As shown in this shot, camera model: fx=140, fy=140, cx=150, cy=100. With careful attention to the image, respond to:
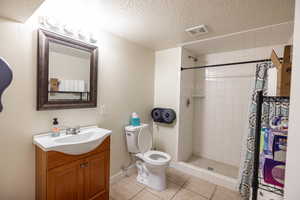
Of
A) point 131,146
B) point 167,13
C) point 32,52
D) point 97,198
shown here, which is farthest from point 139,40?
point 97,198

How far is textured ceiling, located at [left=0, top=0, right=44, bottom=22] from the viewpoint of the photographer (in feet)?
3.11

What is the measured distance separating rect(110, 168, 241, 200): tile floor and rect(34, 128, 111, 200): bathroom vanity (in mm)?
355

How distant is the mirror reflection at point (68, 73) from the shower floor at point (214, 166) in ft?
7.04

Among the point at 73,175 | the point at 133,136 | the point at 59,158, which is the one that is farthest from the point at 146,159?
the point at 59,158

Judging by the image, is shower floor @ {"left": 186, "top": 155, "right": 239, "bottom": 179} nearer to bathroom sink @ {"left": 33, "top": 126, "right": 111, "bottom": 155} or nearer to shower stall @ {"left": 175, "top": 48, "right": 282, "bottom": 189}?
shower stall @ {"left": 175, "top": 48, "right": 282, "bottom": 189}

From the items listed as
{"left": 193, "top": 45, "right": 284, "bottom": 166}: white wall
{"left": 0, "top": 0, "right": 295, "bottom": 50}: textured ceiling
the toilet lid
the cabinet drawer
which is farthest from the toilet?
{"left": 0, "top": 0, "right": 295, "bottom": 50}: textured ceiling

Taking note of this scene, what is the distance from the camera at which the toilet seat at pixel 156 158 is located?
72.0 inches

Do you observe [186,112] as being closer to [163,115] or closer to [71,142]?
[163,115]

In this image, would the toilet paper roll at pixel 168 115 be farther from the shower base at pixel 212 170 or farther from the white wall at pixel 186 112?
the shower base at pixel 212 170

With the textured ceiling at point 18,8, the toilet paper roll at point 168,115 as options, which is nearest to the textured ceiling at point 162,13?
the textured ceiling at point 18,8

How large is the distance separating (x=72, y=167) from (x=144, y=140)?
1048 mm

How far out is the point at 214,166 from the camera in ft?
8.03

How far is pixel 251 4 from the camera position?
1.24 metres

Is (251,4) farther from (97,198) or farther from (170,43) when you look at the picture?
(97,198)
